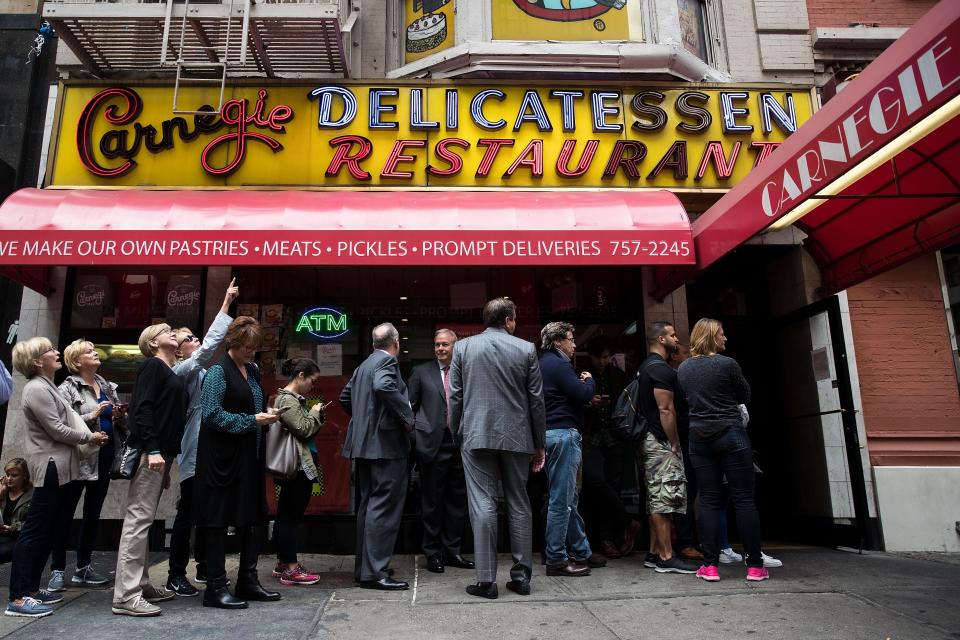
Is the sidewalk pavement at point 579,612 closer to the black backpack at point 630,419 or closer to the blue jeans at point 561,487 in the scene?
the blue jeans at point 561,487

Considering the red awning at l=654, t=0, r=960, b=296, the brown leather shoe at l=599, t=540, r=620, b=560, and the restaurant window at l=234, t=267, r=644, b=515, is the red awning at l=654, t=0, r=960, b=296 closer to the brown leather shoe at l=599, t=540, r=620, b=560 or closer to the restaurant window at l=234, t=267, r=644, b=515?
the restaurant window at l=234, t=267, r=644, b=515

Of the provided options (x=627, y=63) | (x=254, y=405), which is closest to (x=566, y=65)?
(x=627, y=63)

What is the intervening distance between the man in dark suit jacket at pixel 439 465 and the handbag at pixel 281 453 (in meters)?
1.14

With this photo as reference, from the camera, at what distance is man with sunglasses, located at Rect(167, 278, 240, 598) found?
449 cm

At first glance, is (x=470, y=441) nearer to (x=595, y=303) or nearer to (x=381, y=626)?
(x=381, y=626)

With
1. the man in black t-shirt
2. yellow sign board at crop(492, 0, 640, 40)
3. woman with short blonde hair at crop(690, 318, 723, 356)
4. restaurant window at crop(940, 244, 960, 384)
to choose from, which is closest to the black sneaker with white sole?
the man in black t-shirt

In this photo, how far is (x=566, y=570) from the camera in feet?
16.0

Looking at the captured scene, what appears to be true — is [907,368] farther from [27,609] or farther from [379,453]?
[27,609]

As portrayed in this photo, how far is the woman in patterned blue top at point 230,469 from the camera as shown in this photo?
396 cm

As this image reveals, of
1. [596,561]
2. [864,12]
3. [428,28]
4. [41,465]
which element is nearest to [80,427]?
[41,465]

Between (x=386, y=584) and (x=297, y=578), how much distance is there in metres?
0.74

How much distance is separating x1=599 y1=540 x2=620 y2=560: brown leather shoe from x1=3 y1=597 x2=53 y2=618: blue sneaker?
13.7 ft

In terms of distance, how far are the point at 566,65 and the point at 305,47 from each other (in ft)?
9.74

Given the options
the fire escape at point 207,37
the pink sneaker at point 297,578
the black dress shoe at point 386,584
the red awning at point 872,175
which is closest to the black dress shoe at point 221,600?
the pink sneaker at point 297,578
